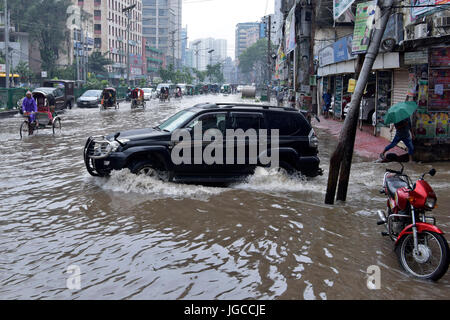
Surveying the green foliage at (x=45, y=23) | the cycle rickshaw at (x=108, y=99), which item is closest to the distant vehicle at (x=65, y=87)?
the cycle rickshaw at (x=108, y=99)

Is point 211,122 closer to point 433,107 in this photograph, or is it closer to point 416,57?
point 433,107

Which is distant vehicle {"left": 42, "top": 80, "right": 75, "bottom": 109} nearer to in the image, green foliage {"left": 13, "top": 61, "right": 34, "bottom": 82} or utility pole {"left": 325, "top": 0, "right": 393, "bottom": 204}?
green foliage {"left": 13, "top": 61, "right": 34, "bottom": 82}

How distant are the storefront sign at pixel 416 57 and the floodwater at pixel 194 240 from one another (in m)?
4.42

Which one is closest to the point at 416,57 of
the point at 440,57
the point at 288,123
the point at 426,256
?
the point at 440,57

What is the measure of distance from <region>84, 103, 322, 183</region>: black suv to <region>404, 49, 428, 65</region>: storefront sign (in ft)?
19.1

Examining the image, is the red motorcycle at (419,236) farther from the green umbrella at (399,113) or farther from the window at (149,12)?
the window at (149,12)

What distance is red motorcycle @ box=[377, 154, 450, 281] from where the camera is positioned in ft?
16.6

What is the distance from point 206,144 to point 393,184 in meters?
3.97

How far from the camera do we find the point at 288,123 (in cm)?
992

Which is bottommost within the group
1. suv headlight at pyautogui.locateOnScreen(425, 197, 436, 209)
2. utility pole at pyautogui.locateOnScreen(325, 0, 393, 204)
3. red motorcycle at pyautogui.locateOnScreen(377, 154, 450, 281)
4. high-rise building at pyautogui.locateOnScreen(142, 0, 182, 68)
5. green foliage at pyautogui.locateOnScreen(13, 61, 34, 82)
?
red motorcycle at pyautogui.locateOnScreen(377, 154, 450, 281)

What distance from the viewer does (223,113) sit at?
31.3ft

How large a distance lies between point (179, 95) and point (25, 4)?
26.4 meters

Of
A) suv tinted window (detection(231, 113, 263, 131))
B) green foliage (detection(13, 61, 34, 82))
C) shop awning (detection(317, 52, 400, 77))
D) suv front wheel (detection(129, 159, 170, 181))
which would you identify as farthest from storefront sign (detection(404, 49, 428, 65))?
green foliage (detection(13, 61, 34, 82))

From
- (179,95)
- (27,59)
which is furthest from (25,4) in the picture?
(179,95)
